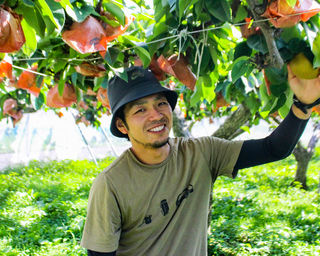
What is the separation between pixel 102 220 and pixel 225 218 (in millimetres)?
2377

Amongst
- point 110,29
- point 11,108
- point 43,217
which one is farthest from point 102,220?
point 43,217

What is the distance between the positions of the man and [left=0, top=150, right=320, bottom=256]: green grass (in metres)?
1.44

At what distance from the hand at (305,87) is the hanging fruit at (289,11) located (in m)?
0.18

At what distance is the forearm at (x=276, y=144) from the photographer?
0.92m

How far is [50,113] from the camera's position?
7.63 meters

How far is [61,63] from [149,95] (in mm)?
289

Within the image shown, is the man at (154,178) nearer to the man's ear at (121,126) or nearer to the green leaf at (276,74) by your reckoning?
the man's ear at (121,126)

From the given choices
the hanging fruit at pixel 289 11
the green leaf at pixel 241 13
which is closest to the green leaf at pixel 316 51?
the hanging fruit at pixel 289 11

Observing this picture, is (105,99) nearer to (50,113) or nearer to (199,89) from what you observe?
(199,89)

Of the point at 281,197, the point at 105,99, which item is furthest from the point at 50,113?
the point at 105,99

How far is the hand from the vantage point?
80 centimetres

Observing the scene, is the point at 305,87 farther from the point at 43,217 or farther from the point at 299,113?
the point at 43,217

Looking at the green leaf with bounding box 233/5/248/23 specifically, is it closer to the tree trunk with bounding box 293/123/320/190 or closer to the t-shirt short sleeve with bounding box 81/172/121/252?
the t-shirt short sleeve with bounding box 81/172/121/252

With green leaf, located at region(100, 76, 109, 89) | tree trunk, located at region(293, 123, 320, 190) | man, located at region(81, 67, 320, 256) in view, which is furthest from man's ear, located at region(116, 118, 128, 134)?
tree trunk, located at region(293, 123, 320, 190)
